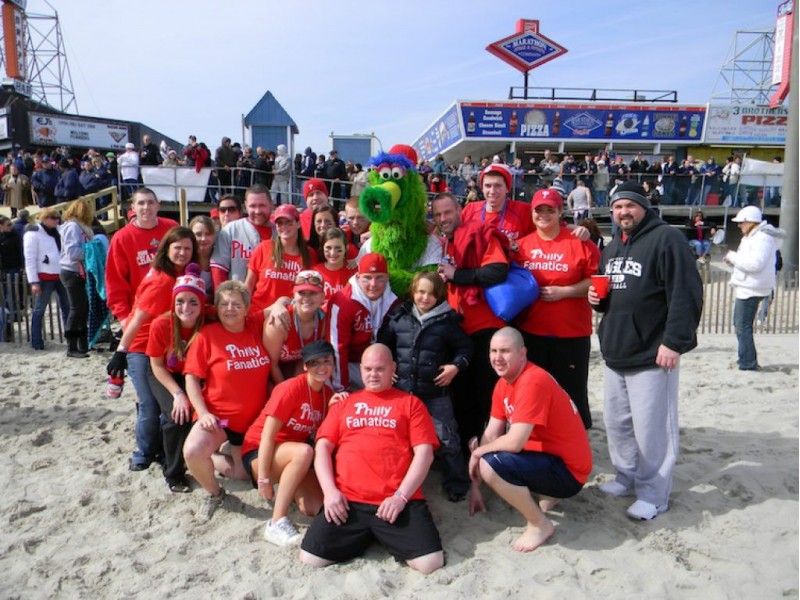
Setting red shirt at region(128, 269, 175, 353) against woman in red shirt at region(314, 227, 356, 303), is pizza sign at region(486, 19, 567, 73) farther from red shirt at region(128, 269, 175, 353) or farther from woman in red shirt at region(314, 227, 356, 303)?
red shirt at region(128, 269, 175, 353)

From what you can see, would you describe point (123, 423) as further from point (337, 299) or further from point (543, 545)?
point (543, 545)

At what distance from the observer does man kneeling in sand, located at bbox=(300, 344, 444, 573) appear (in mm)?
3154

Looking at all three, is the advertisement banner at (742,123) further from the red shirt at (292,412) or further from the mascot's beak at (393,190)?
the red shirt at (292,412)

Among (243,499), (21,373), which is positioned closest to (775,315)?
(243,499)

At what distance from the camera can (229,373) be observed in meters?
3.75

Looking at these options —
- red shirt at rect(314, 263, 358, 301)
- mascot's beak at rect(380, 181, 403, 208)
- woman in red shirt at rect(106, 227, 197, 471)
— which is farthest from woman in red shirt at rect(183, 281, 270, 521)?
mascot's beak at rect(380, 181, 403, 208)

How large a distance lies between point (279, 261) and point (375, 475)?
174cm

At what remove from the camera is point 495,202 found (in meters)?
4.17

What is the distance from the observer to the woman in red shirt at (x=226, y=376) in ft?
12.3

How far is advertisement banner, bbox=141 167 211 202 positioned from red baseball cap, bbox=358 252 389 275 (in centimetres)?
1142

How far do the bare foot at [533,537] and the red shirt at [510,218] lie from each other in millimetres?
1959

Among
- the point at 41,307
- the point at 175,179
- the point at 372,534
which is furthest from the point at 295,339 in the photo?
the point at 175,179

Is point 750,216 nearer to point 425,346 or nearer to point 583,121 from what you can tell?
point 425,346

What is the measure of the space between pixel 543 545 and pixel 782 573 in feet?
3.99
